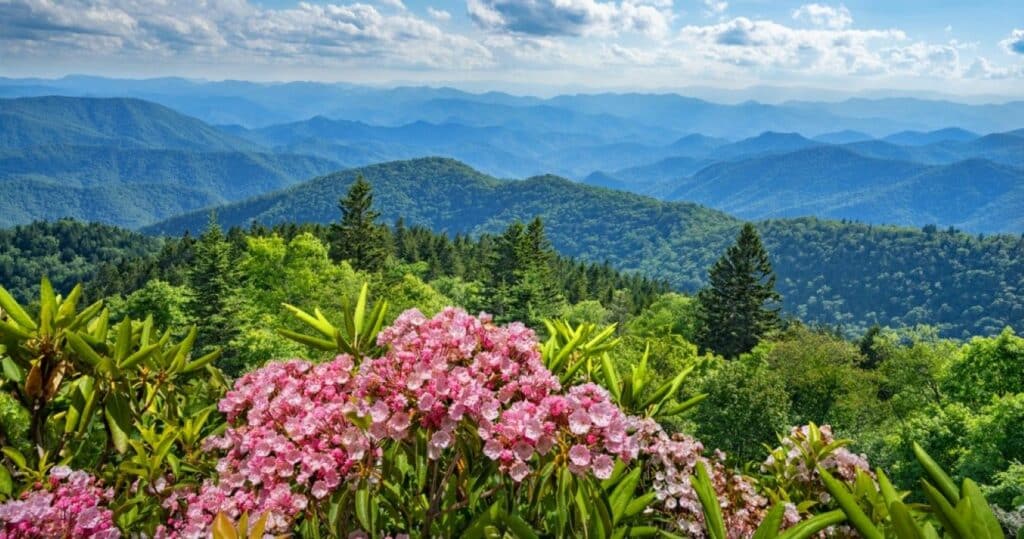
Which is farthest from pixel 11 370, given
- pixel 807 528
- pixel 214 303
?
pixel 214 303

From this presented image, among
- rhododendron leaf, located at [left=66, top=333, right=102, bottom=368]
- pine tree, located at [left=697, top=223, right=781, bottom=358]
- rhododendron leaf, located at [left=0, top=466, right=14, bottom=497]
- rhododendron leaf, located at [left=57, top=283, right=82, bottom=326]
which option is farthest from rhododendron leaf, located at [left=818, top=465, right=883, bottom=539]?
pine tree, located at [left=697, top=223, right=781, bottom=358]

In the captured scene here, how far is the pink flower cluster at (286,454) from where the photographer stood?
285 centimetres

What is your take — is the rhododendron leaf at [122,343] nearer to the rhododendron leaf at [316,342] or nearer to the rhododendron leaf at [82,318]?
the rhododendron leaf at [82,318]

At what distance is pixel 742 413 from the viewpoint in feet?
73.1

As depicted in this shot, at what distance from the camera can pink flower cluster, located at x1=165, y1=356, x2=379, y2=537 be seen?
2.85m

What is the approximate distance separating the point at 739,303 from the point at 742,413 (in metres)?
30.8

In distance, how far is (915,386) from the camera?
32.1 meters

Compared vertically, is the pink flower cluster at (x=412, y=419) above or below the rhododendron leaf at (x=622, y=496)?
above

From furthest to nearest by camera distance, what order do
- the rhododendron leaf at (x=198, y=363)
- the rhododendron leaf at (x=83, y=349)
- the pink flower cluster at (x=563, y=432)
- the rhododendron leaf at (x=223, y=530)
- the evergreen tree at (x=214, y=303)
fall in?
1. the evergreen tree at (x=214, y=303)
2. the rhododendron leaf at (x=198, y=363)
3. the rhododendron leaf at (x=83, y=349)
4. the pink flower cluster at (x=563, y=432)
5. the rhododendron leaf at (x=223, y=530)

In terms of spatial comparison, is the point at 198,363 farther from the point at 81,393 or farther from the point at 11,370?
the point at 11,370

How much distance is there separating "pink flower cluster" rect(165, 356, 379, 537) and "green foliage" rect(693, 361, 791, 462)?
69.9ft

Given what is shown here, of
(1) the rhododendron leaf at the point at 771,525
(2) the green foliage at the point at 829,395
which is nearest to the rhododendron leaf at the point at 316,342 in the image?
(1) the rhododendron leaf at the point at 771,525

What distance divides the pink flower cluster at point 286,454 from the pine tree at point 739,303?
5100cm

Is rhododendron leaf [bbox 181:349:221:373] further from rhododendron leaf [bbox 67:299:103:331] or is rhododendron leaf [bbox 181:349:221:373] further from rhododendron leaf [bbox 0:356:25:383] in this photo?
rhododendron leaf [bbox 0:356:25:383]
